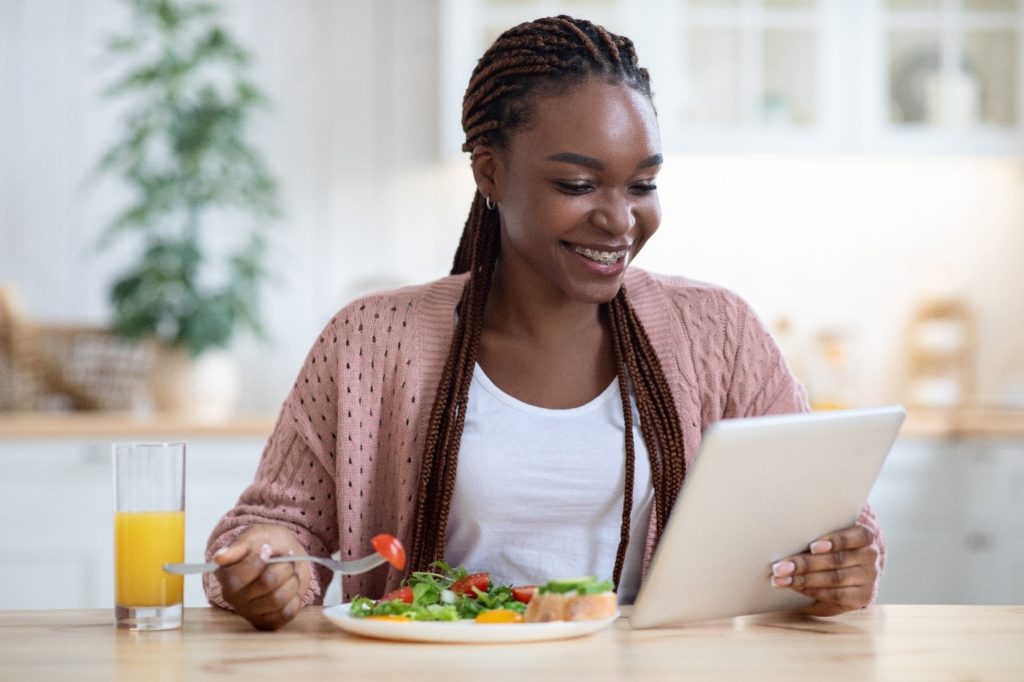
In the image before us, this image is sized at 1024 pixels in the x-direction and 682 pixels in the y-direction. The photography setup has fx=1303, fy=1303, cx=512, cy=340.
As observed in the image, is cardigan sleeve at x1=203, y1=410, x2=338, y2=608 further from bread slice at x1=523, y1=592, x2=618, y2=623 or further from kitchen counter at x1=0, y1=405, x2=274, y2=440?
kitchen counter at x1=0, y1=405, x2=274, y2=440

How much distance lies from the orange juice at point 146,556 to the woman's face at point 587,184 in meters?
0.53

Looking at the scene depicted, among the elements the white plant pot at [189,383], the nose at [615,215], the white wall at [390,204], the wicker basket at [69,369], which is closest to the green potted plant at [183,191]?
the white plant pot at [189,383]

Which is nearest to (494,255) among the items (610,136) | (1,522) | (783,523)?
(610,136)

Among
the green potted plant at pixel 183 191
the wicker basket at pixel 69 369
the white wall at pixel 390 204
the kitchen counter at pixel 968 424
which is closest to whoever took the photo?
the kitchen counter at pixel 968 424

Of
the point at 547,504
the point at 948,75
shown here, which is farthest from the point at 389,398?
the point at 948,75

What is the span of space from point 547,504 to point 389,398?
0.77ft

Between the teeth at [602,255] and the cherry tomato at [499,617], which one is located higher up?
the teeth at [602,255]

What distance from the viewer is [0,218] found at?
3.53 meters

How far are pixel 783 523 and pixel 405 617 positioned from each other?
0.34 metres

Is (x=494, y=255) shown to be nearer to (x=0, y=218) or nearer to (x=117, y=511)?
(x=117, y=511)

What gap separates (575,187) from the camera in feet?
4.70

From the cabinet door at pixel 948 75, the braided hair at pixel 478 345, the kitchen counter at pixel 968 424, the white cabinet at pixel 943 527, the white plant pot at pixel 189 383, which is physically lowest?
the white cabinet at pixel 943 527

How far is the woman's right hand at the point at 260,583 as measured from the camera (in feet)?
3.77

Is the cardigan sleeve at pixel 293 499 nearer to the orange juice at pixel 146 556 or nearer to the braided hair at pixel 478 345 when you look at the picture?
the braided hair at pixel 478 345
